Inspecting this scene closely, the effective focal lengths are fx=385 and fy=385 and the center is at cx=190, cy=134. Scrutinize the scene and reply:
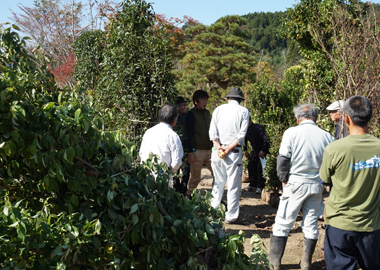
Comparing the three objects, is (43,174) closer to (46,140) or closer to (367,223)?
(46,140)

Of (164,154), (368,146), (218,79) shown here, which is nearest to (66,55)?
(218,79)

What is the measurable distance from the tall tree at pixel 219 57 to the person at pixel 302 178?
18.7 meters

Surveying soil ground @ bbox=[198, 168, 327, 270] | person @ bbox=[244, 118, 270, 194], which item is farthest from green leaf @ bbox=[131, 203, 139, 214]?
person @ bbox=[244, 118, 270, 194]

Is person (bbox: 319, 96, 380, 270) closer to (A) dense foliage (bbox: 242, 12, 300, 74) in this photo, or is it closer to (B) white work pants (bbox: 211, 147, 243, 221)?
(B) white work pants (bbox: 211, 147, 243, 221)

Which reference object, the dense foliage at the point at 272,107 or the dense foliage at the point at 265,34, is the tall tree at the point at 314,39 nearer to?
the dense foliage at the point at 272,107

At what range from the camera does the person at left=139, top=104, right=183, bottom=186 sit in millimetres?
4266

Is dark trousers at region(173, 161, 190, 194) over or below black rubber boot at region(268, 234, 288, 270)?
over

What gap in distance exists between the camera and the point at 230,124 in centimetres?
554

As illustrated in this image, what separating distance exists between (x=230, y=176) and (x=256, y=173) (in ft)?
8.00

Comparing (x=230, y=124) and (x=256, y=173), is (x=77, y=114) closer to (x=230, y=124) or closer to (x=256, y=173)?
(x=230, y=124)

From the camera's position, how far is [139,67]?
16.9ft

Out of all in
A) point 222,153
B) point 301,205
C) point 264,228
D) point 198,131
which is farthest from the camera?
point 198,131

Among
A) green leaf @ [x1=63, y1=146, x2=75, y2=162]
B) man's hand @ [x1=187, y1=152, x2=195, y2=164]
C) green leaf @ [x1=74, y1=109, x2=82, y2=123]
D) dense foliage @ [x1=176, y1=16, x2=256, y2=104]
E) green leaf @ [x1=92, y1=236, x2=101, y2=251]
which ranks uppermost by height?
dense foliage @ [x1=176, y1=16, x2=256, y2=104]

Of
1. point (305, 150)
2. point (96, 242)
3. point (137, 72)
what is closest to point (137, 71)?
point (137, 72)
